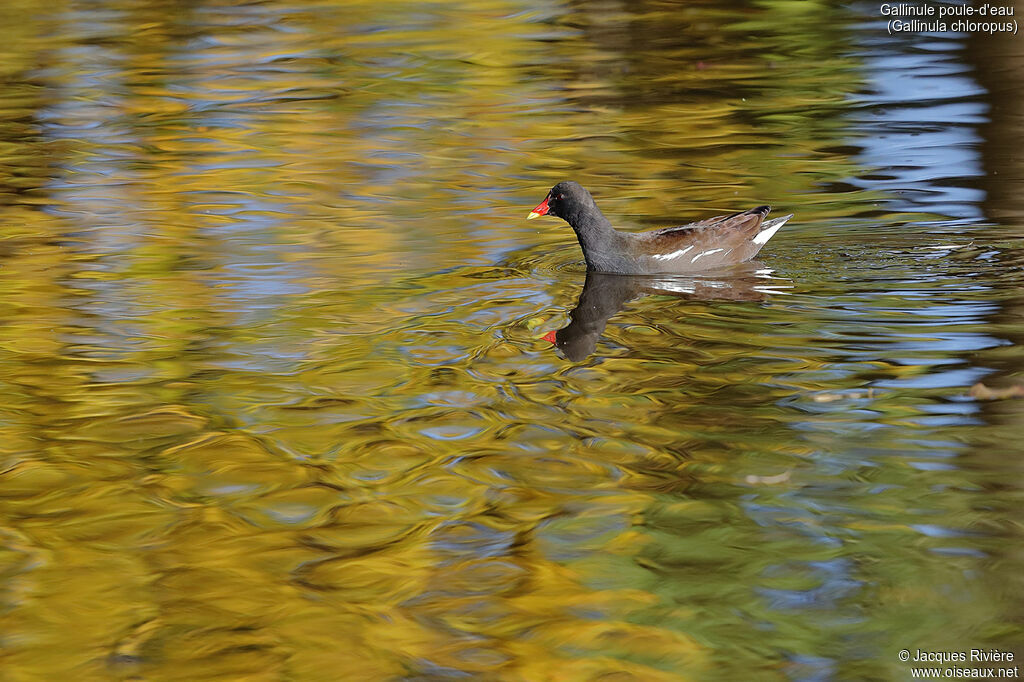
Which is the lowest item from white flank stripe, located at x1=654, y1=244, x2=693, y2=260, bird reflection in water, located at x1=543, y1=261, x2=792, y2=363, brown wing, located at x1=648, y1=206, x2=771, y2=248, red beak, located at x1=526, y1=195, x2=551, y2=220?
bird reflection in water, located at x1=543, y1=261, x2=792, y2=363

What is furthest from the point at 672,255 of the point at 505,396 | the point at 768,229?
the point at 505,396

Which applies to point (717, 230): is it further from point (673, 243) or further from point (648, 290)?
point (648, 290)

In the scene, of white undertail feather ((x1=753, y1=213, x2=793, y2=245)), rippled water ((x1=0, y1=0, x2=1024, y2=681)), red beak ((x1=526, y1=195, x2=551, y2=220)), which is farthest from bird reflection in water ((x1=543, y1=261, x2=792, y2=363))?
red beak ((x1=526, y1=195, x2=551, y2=220))

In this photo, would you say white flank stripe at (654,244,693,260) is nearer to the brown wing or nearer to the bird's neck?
the brown wing

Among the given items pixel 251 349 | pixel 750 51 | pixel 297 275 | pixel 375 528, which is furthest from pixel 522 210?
pixel 750 51

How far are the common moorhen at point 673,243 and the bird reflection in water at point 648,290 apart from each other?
2.8 inches

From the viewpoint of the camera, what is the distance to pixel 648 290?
891 centimetres

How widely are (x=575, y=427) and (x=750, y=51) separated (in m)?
11.7

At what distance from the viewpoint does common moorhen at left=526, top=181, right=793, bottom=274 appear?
904cm

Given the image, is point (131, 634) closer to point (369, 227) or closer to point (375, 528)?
point (375, 528)

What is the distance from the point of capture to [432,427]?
654cm

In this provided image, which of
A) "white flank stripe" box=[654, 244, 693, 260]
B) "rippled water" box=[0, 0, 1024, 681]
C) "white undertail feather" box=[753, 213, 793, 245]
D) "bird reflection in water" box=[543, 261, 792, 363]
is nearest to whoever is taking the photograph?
"rippled water" box=[0, 0, 1024, 681]

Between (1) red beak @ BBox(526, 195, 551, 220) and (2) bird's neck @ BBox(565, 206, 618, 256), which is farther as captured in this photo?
(1) red beak @ BBox(526, 195, 551, 220)

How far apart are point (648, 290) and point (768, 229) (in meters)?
0.93
